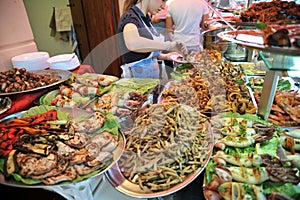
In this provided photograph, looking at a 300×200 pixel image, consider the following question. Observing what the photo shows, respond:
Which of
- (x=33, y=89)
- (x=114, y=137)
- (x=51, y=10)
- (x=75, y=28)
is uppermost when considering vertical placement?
(x=51, y=10)

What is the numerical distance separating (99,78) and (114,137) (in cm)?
105

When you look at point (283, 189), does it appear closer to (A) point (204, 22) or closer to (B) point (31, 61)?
(B) point (31, 61)

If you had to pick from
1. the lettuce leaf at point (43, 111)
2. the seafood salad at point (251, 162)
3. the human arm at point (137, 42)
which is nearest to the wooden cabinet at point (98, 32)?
the human arm at point (137, 42)

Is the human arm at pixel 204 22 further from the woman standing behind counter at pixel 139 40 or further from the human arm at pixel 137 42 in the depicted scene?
the human arm at pixel 137 42

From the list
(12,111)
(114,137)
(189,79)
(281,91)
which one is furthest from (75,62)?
(281,91)

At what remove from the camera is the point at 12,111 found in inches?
62.9

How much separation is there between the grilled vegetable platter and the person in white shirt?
2408 mm

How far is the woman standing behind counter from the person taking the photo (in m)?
2.05

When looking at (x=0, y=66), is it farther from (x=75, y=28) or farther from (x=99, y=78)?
(x=75, y=28)

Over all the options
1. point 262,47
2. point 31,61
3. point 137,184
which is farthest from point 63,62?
point 262,47

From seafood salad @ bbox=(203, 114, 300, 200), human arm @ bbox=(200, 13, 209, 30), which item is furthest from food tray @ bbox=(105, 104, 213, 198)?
human arm @ bbox=(200, 13, 209, 30)

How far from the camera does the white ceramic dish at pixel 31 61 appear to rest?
2.22 metres

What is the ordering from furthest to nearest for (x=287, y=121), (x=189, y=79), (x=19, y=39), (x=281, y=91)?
(x=19, y=39)
(x=189, y=79)
(x=281, y=91)
(x=287, y=121)

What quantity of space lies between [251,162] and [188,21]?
8.81ft
